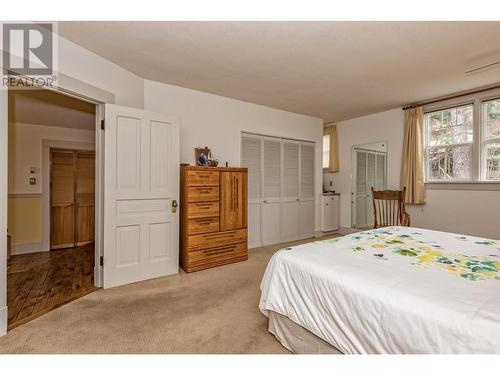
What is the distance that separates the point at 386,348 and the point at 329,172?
4.90 metres

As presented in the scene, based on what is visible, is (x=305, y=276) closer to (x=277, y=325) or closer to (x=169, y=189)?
(x=277, y=325)

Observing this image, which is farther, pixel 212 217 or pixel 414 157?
pixel 414 157

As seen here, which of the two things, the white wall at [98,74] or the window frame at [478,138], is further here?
the window frame at [478,138]

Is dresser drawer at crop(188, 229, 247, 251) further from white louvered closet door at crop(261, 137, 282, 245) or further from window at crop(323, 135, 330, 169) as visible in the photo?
window at crop(323, 135, 330, 169)

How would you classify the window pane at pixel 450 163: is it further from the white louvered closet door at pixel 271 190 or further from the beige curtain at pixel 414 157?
the white louvered closet door at pixel 271 190

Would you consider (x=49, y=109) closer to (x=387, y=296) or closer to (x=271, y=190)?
(x=271, y=190)

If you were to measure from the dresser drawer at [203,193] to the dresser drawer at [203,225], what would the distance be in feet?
0.84

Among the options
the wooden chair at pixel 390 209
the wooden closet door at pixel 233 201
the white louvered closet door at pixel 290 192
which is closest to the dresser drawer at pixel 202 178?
the wooden closet door at pixel 233 201

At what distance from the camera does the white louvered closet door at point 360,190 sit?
520 cm

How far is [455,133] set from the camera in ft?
12.7

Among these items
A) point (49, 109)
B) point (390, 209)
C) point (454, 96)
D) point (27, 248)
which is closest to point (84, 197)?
point (27, 248)

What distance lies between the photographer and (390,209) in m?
4.50

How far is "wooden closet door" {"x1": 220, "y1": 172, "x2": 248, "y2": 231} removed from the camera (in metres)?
3.55

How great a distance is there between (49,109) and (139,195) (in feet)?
7.05
